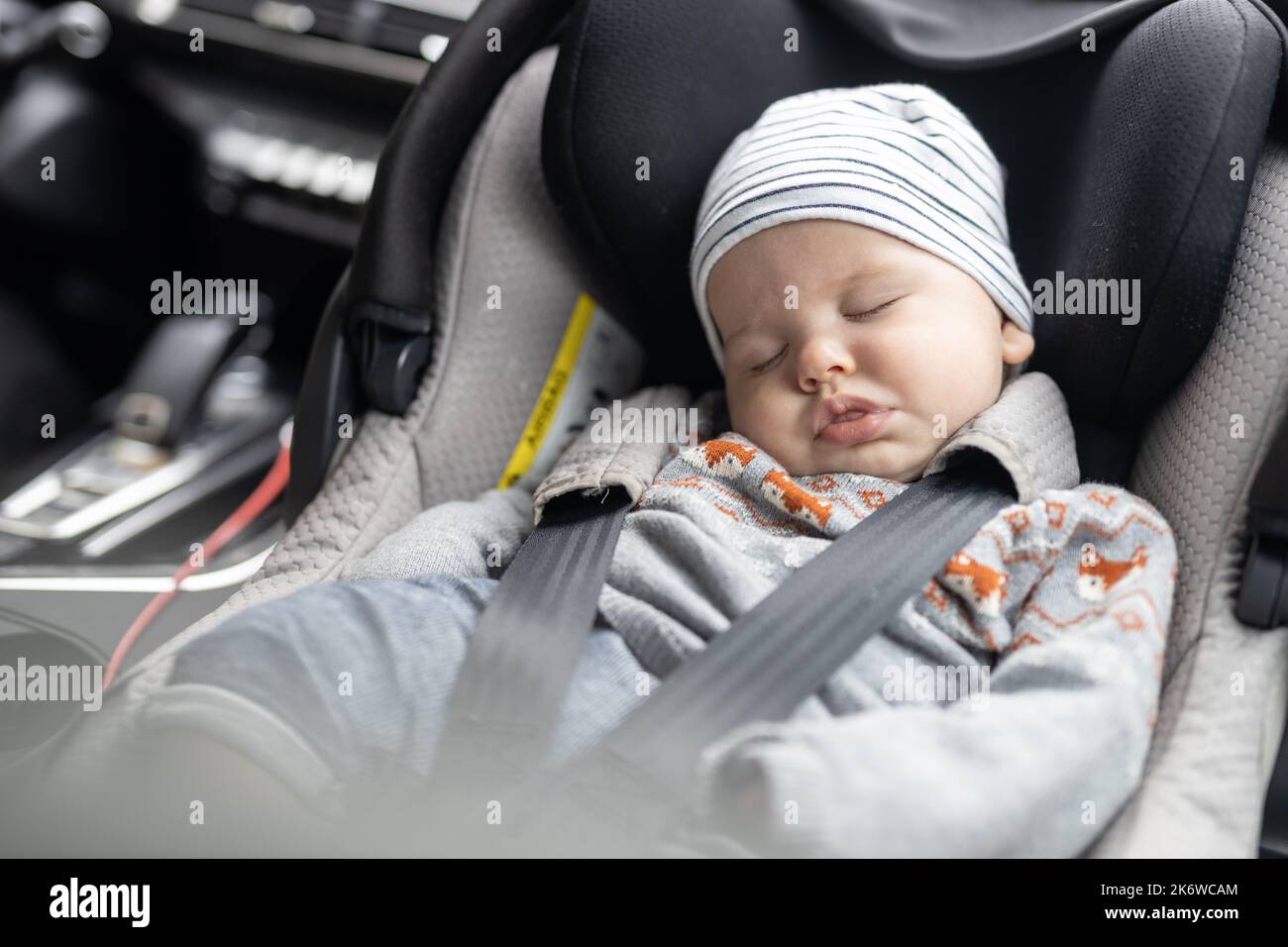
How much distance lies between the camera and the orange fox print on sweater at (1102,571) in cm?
82

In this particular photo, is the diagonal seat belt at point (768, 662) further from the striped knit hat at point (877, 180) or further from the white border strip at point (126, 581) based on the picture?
the white border strip at point (126, 581)

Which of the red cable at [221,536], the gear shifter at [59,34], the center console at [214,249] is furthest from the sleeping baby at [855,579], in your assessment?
the gear shifter at [59,34]

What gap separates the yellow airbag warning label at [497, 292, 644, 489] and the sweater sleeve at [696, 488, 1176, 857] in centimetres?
50

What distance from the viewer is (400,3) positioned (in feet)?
5.31

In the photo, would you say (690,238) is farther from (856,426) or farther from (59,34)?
(59,34)

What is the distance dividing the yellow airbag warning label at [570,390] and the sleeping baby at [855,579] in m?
0.05

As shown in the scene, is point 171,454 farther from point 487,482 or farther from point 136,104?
point 487,482

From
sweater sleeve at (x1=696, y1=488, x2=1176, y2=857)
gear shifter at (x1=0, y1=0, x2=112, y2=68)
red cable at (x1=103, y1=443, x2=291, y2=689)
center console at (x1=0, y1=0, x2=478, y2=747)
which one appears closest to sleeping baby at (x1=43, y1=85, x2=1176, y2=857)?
sweater sleeve at (x1=696, y1=488, x2=1176, y2=857)

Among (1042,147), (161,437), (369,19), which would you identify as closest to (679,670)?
(1042,147)

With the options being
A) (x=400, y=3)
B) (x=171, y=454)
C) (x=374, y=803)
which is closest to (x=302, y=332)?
(x=171, y=454)

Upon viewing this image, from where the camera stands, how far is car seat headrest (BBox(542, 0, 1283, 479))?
2.87ft

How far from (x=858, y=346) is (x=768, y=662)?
1.00ft

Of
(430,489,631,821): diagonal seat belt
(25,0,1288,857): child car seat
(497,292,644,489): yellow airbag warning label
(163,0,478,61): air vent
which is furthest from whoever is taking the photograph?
(163,0,478,61): air vent

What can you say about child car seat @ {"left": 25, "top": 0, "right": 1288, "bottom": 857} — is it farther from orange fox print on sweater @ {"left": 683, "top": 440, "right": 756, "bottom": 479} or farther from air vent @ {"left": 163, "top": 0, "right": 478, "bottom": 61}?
air vent @ {"left": 163, "top": 0, "right": 478, "bottom": 61}
